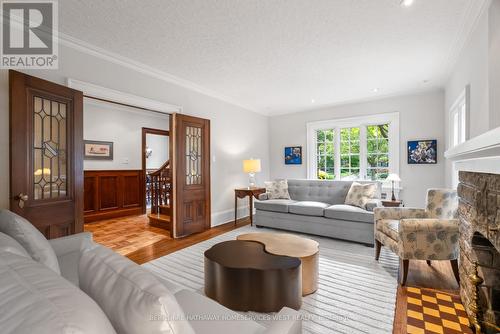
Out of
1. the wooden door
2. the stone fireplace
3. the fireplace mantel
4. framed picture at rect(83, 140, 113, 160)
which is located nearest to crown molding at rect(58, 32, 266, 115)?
the wooden door

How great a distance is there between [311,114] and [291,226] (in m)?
3.09

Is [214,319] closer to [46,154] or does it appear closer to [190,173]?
[46,154]

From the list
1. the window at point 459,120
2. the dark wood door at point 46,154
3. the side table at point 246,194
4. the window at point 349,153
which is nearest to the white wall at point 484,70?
the window at point 459,120

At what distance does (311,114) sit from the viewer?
6.11m

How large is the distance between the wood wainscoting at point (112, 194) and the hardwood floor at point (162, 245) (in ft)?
0.87

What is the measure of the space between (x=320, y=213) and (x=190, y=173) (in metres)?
2.33

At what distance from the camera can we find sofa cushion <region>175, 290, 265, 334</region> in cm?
110

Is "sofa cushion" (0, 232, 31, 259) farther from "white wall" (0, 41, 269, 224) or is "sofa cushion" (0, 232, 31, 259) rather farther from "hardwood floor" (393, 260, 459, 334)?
"hardwood floor" (393, 260, 459, 334)

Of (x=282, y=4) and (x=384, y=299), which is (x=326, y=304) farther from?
(x=282, y=4)

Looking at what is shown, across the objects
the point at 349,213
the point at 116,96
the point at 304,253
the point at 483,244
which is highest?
the point at 116,96

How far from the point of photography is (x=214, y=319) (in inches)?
45.9

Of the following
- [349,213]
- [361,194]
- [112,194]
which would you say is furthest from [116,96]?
[361,194]

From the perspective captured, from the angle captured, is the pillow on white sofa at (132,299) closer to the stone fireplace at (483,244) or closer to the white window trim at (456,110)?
the stone fireplace at (483,244)

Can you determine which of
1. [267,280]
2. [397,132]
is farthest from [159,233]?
[397,132]
